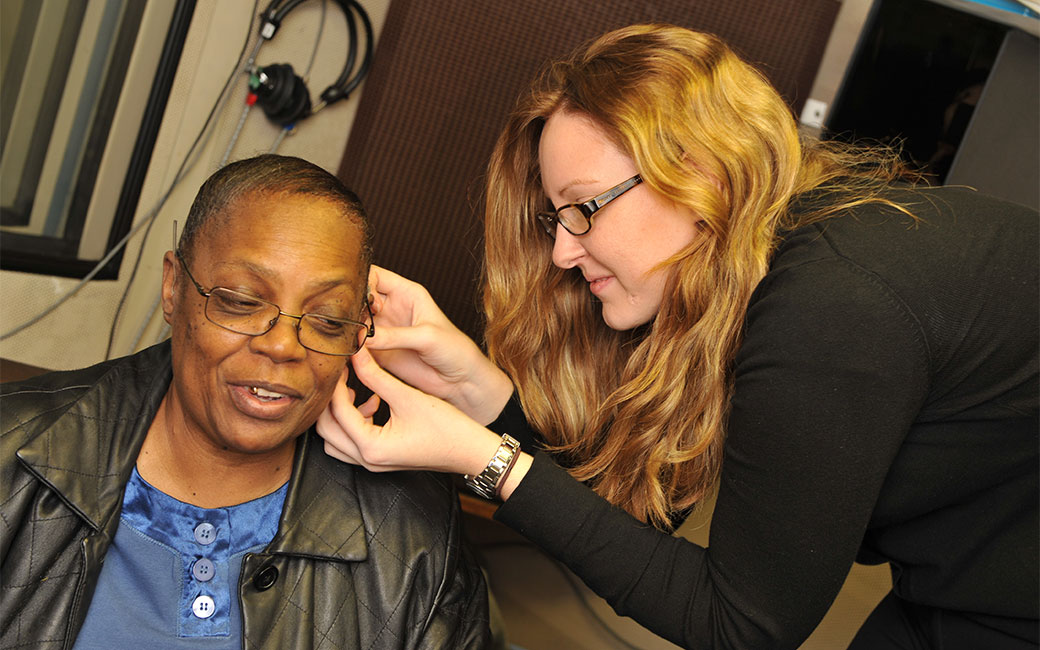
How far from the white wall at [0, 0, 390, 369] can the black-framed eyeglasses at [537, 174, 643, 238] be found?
106 centimetres

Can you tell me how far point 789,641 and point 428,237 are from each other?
1.50m

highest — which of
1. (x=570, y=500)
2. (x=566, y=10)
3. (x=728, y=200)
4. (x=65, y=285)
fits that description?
(x=566, y=10)

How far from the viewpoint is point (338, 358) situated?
4.42 feet

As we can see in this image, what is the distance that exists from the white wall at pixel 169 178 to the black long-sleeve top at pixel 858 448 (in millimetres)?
1227

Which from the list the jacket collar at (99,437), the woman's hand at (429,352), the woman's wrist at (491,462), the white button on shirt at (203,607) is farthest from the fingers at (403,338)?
the white button on shirt at (203,607)

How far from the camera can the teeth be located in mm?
1280

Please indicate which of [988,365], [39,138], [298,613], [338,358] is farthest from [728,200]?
[39,138]

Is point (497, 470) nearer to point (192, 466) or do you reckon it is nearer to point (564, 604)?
point (192, 466)

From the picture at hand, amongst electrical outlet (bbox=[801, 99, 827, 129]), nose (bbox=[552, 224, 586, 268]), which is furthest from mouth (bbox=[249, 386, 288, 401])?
electrical outlet (bbox=[801, 99, 827, 129])

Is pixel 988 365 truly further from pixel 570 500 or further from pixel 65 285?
pixel 65 285

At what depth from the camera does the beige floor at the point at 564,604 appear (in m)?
2.21

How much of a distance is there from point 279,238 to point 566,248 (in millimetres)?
473

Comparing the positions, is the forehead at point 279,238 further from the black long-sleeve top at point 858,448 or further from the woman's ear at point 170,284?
the black long-sleeve top at point 858,448

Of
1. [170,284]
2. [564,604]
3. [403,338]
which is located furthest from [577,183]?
[564,604]
